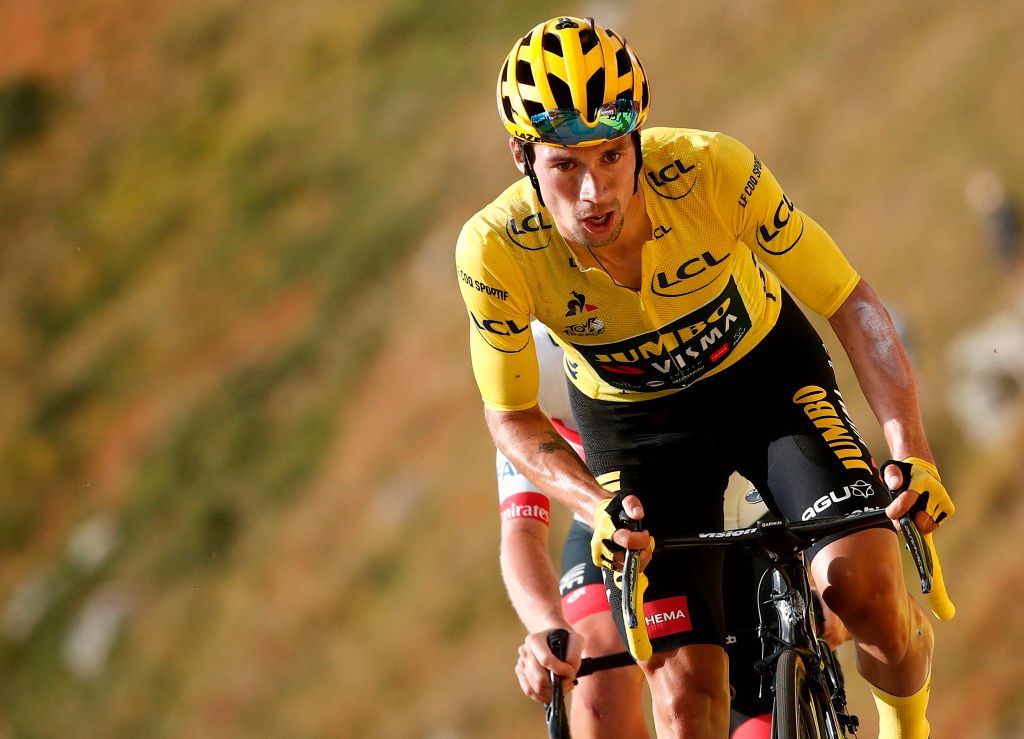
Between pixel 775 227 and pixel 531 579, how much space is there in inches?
63.1

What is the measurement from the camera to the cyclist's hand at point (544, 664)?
177 inches

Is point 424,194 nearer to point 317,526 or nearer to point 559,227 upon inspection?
point 317,526

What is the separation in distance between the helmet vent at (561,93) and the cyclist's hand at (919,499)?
1468 mm

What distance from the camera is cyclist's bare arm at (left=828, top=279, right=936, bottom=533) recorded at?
4.55m

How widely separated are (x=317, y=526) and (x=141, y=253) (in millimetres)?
14741

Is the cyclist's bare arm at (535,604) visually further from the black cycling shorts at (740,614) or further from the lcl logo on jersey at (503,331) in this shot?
the lcl logo on jersey at (503,331)

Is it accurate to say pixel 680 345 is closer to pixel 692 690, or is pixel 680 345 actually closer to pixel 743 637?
pixel 692 690

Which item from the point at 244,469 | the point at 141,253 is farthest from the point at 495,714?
the point at 141,253

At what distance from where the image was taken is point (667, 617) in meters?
4.82

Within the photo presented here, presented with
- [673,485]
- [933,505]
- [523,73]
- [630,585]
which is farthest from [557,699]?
[523,73]

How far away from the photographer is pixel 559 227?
4.78m

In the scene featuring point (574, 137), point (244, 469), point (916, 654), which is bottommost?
point (916, 654)

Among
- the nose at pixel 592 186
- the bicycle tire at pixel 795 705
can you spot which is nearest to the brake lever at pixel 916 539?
the bicycle tire at pixel 795 705

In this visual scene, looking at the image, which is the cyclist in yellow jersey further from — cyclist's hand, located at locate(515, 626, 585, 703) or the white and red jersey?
the white and red jersey
